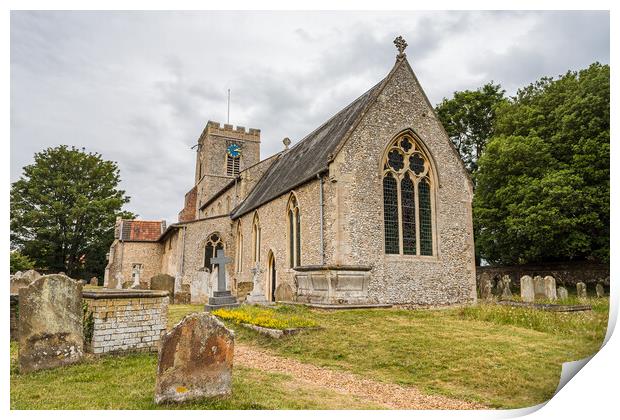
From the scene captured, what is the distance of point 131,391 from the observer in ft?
17.8

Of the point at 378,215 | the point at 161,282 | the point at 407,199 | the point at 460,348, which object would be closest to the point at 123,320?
the point at 460,348

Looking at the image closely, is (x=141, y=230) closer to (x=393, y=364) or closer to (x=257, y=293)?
(x=257, y=293)

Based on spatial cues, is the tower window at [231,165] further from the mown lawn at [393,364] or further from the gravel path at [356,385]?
the gravel path at [356,385]

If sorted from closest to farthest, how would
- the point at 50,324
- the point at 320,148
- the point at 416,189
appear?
the point at 50,324
the point at 416,189
the point at 320,148

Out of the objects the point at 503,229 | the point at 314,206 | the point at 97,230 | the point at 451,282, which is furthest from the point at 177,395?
the point at 97,230

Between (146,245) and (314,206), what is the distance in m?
21.0

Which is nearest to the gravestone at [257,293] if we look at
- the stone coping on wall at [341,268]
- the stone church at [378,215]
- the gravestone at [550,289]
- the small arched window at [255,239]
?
the stone church at [378,215]

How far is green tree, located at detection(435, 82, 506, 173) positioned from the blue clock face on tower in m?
18.0

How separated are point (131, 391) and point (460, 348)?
5483 millimetres

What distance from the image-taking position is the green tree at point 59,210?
1423 cm

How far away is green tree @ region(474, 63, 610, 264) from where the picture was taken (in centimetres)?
1370

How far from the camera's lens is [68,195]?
1967 centimetres

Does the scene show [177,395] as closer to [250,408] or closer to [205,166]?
[250,408]

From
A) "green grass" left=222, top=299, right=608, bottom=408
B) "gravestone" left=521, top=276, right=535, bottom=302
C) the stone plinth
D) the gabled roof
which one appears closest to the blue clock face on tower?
the gabled roof
